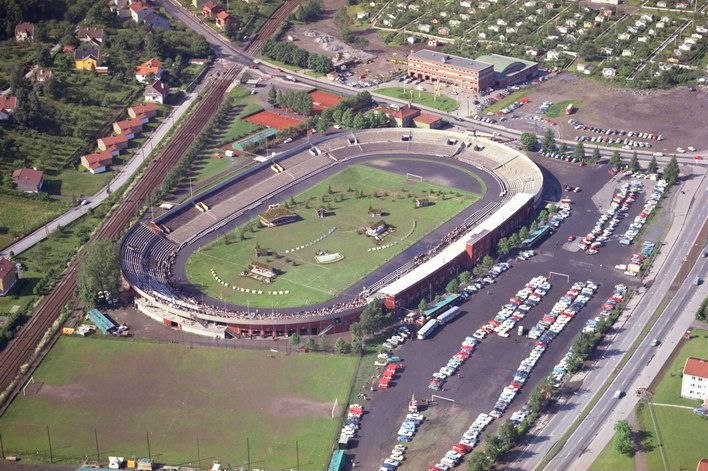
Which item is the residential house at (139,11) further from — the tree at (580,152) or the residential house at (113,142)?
the tree at (580,152)

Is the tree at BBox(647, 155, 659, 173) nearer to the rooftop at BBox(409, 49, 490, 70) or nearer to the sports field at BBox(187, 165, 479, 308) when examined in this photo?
the sports field at BBox(187, 165, 479, 308)

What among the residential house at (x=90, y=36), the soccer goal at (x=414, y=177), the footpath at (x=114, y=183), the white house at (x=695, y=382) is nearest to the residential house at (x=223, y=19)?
the residential house at (x=90, y=36)

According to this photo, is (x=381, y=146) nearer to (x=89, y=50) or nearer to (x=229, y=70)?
(x=229, y=70)

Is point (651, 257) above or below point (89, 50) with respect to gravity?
below

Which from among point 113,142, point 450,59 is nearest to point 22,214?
point 113,142

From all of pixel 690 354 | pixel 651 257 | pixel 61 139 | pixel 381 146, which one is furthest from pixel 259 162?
pixel 690 354

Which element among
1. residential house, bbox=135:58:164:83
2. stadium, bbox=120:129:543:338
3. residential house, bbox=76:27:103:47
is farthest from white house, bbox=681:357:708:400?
residential house, bbox=76:27:103:47
